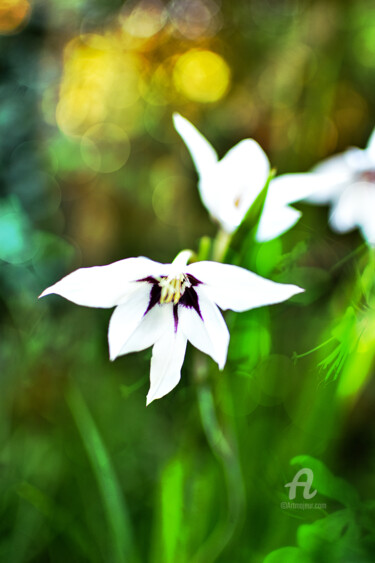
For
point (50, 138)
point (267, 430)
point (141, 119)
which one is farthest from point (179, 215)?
point (267, 430)

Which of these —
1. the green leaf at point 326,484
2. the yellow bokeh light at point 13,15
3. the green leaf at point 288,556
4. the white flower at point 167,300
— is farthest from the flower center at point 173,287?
the yellow bokeh light at point 13,15

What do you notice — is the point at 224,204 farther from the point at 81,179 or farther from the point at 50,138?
the point at 81,179

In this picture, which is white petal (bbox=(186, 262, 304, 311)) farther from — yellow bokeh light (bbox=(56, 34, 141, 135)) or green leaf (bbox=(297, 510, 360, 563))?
yellow bokeh light (bbox=(56, 34, 141, 135))

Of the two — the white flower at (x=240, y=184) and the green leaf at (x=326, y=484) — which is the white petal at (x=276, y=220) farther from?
the green leaf at (x=326, y=484)

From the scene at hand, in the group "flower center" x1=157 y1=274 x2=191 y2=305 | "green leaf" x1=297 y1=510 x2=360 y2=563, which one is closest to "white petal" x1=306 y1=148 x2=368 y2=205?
"flower center" x1=157 y1=274 x2=191 y2=305

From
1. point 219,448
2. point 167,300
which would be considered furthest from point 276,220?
point 219,448

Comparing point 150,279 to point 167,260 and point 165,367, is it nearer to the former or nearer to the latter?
point 165,367
